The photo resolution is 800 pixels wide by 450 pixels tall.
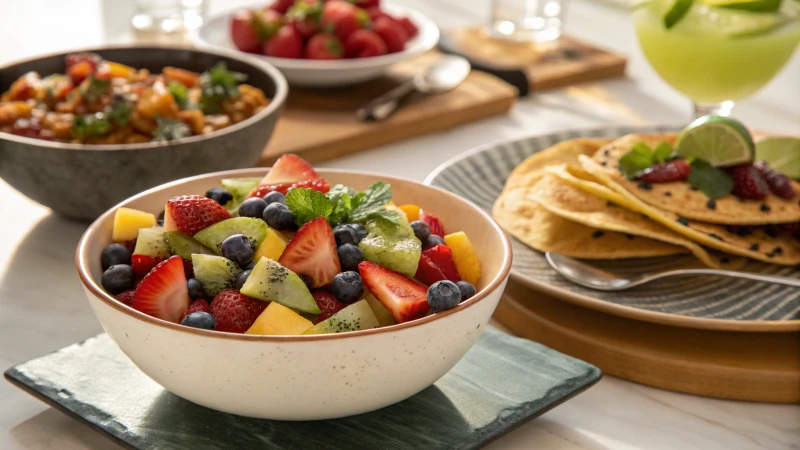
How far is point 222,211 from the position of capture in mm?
1370

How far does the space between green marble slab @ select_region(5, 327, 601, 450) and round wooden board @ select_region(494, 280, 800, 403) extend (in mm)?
113

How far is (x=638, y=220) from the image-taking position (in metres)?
1.80

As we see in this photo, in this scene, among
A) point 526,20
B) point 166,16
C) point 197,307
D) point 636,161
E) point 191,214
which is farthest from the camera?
point 166,16

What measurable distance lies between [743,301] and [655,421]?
331 mm

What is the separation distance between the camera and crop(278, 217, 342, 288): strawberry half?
49.8 inches

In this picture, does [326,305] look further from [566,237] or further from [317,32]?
[317,32]

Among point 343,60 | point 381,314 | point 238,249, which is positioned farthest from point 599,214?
point 343,60

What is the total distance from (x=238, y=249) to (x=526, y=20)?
7.42 ft

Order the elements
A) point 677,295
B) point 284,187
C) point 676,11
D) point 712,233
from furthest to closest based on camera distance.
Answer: point 676,11, point 712,233, point 677,295, point 284,187

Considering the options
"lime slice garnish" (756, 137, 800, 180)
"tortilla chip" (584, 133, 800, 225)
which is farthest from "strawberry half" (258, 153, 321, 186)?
"lime slice garnish" (756, 137, 800, 180)

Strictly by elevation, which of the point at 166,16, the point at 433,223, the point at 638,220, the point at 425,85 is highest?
the point at 433,223

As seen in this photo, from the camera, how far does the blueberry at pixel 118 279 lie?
1292mm

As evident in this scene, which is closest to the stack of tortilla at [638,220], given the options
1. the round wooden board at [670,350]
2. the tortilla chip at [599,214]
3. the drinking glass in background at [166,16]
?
the tortilla chip at [599,214]

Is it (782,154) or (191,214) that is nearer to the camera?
Answer: (191,214)
